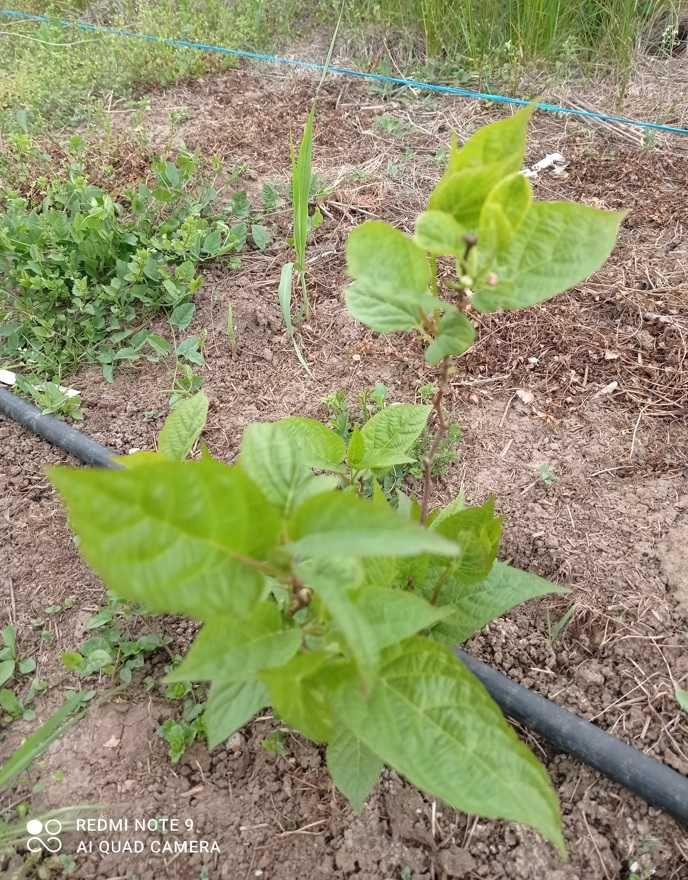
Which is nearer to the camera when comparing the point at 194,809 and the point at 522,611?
the point at 194,809

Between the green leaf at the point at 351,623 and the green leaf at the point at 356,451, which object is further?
the green leaf at the point at 356,451

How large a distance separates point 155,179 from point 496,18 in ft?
6.12

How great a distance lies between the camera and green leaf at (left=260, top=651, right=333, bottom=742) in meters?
0.75

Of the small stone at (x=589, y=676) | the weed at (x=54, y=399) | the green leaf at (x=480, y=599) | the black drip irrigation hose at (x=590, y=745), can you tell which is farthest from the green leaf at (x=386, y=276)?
the weed at (x=54, y=399)

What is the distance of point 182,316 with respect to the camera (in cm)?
212

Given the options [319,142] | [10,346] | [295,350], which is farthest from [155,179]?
[295,350]

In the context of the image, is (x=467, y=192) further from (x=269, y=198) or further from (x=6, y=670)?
(x=269, y=198)

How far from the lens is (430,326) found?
32.7 inches

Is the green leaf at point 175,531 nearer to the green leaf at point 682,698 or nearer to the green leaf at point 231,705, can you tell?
the green leaf at point 231,705

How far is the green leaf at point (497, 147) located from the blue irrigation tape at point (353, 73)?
207 cm

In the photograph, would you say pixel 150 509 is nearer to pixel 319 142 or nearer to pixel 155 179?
pixel 155 179

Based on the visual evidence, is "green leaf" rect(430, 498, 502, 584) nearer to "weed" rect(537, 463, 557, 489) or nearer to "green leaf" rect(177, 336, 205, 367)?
"weed" rect(537, 463, 557, 489)

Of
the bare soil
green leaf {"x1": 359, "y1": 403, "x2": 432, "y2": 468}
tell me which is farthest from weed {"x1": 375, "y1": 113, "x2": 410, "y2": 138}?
green leaf {"x1": 359, "y1": 403, "x2": 432, "y2": 468}

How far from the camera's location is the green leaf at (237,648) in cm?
71
